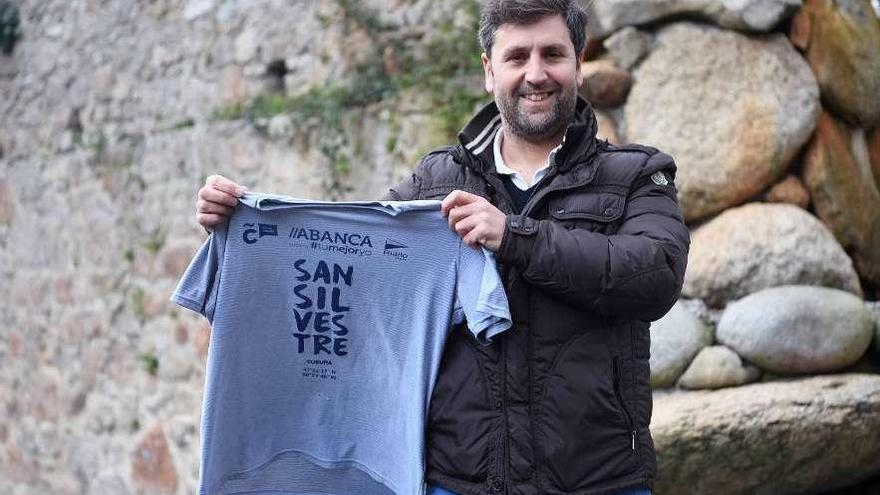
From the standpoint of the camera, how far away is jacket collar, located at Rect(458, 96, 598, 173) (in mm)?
2424

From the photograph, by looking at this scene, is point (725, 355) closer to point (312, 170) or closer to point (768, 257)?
point (768, 257)

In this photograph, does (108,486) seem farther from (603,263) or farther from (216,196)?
(603,263)

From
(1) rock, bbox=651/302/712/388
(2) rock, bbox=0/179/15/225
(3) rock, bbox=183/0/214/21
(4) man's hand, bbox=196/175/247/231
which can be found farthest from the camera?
(2) rock, bbox=0/179/15/225

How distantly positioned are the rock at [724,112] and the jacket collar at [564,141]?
1.55 meters

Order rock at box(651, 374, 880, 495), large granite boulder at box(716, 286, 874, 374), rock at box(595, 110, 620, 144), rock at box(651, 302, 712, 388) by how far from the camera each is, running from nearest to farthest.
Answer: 1. rock at box(651, 374, 880, 495)
2. large granite boulder at box(716, 286, 874, 374)
3. rock at box(651, 302, 712, 388)
4. rock at box(595, 110, 620, 144)

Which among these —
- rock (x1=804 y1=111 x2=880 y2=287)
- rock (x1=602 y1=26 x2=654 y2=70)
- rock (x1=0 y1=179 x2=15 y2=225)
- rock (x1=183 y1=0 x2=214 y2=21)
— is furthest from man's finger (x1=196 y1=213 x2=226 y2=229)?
rock (x1=0 y1=179 x2=15 y2=225)

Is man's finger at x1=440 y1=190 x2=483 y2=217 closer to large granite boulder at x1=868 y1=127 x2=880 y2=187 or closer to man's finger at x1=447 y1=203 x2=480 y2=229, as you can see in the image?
man's finger at x1=447 y1=203 x2=480 y2=229

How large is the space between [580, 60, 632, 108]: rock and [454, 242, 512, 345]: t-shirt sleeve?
1.90 meters

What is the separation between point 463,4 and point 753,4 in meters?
1.35

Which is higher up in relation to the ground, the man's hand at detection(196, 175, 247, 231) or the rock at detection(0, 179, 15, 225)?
the rock at detection(0, 179, 15, 225)

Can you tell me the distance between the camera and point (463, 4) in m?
4.94

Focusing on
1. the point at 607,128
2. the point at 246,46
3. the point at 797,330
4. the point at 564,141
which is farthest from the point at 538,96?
the point at 246,46

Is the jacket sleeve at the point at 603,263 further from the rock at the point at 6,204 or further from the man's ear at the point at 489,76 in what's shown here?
the rock at the point at 6,204

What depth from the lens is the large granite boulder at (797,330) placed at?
12.3ft
